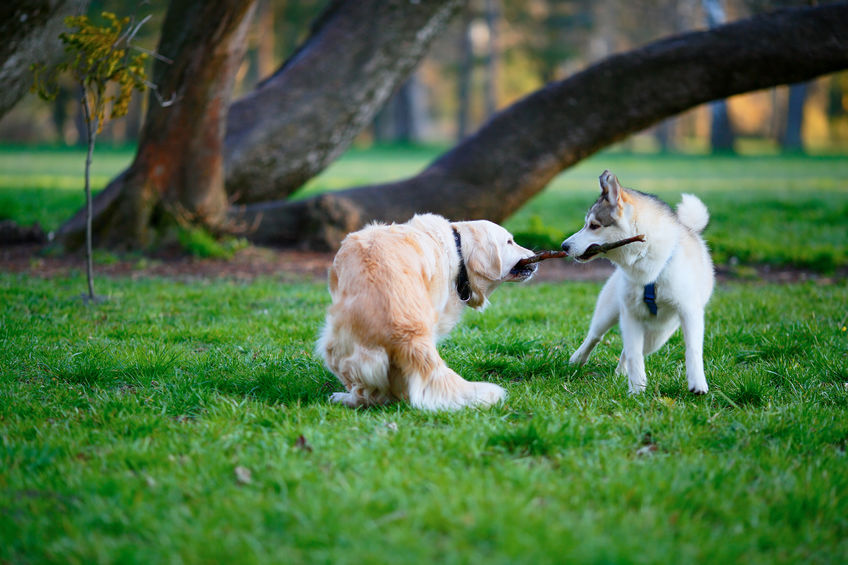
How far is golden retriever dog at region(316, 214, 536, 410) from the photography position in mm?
4246

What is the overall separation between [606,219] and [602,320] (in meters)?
0.86

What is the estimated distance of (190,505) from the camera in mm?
3113

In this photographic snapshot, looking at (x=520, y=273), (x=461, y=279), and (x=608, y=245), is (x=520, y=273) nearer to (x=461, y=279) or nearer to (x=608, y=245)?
(x=461, y=279)

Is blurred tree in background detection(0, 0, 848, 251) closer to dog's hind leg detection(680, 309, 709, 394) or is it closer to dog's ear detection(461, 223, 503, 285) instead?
dog's ear detection(461, 223, 503, 285)

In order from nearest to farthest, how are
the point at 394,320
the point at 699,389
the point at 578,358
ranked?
the point at 394,320 → the point at 699,389 → the point at 578,358

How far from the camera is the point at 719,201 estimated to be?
15336 millimetres

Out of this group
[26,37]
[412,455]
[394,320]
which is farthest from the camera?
[26,37]

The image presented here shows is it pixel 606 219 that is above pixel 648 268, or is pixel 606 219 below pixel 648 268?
above

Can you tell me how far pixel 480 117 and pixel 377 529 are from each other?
7234 centimetres

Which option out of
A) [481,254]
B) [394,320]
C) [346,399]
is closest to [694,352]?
[481,254]

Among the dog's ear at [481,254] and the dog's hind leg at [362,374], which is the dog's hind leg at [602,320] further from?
the dog's hind leg at [362,374]

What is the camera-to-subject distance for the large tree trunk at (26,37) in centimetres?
658

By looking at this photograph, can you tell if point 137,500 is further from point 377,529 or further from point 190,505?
point 377,529

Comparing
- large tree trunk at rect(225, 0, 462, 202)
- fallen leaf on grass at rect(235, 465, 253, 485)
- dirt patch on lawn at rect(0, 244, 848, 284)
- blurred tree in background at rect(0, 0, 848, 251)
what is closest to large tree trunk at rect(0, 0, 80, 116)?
blurred tree in background at rect(0, 0, 848, 251)
